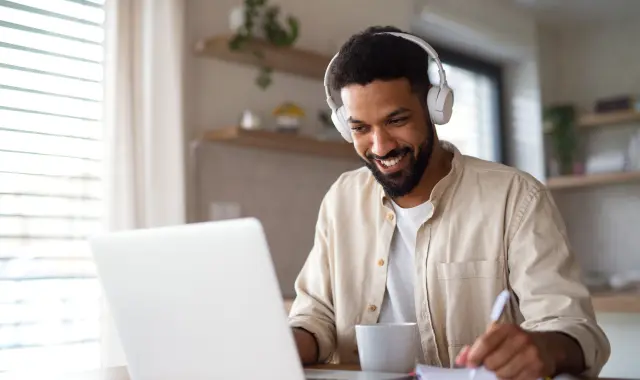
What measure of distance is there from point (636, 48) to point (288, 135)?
2926 millimetres

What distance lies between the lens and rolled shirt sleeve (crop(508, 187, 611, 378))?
1221 mm

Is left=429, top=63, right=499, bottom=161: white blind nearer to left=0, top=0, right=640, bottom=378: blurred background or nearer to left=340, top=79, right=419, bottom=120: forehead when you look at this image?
left=0, top=0, right=640, bottom=378: blurred background

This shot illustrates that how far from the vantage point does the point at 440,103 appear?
1528mm

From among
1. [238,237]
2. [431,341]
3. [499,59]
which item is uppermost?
[499,59]

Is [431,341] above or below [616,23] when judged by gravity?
below

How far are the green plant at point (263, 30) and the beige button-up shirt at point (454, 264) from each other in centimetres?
121

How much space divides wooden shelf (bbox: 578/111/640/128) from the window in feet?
1.66

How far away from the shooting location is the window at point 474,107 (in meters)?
4.37

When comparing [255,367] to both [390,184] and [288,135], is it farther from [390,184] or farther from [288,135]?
[288,135]

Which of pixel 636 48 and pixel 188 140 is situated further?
pixel 636 48

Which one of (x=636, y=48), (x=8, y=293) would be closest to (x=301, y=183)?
(x=8, y=293)

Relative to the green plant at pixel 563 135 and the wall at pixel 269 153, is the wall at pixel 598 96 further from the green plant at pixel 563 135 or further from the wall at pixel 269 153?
the wall at pixel 269 153

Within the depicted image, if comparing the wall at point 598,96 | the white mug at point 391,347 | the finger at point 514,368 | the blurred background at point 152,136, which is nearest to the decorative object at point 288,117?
the blurred background at point 152,136

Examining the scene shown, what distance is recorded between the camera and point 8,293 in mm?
2238
